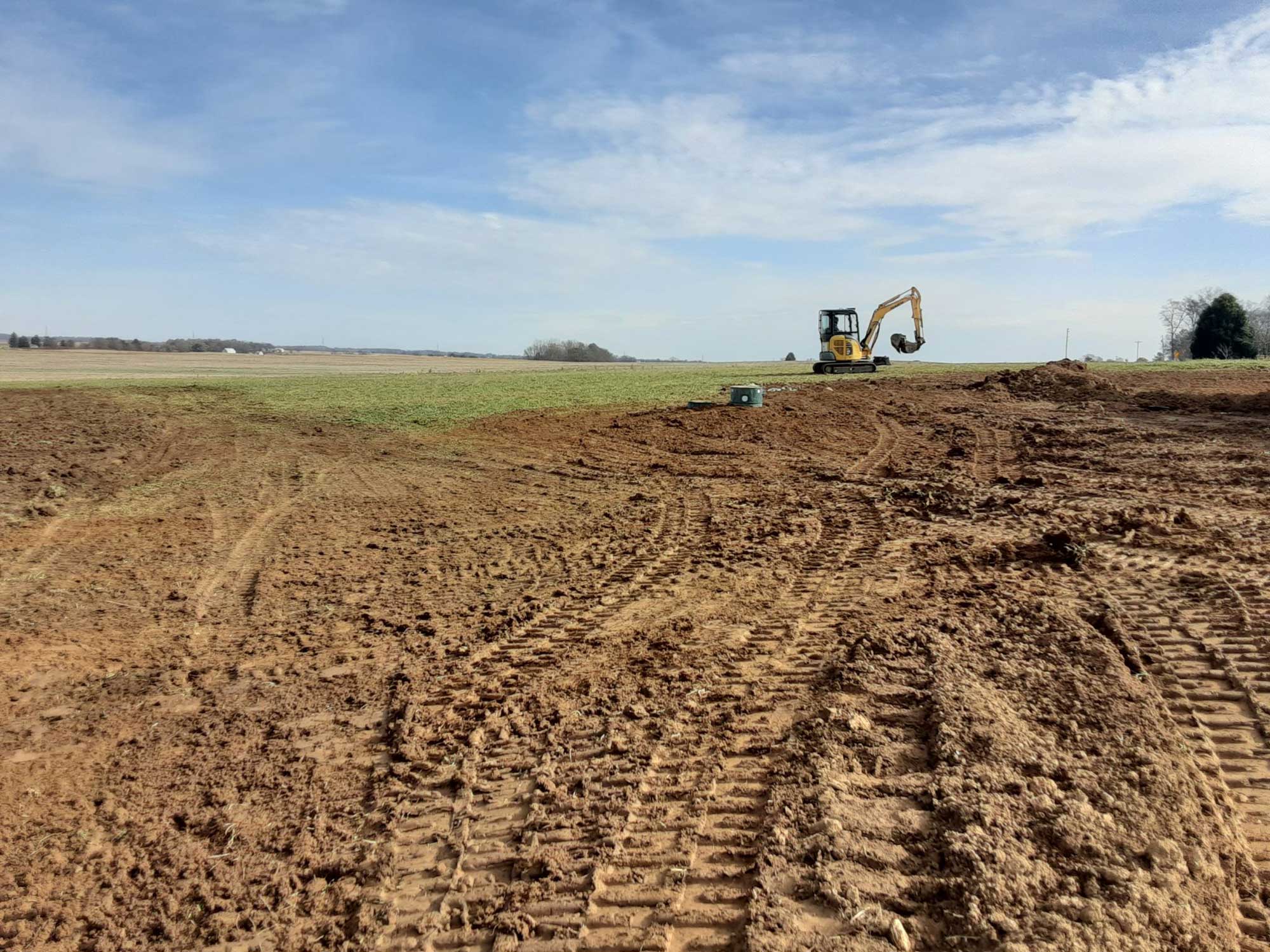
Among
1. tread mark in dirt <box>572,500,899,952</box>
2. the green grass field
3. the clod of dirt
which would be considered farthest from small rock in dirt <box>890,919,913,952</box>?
the green grass field

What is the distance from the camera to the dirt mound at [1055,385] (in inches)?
839

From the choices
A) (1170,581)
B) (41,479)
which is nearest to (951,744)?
(1170,581)

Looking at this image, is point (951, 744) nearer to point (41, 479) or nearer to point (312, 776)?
point (312, 776)

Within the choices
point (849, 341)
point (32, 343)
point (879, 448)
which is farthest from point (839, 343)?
point (32, 343)

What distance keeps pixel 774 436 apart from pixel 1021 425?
5231 millimetres

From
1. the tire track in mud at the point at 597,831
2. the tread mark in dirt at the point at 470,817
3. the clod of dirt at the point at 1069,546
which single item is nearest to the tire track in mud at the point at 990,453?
the clod of dirt at the point at 1069,546

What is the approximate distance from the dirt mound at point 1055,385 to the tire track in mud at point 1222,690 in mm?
17011

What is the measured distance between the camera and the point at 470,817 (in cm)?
348

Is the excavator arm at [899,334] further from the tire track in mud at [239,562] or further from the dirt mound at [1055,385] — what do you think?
the tire track in mud at [239,562]

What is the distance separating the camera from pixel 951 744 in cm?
373

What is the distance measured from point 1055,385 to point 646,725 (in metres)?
22.9

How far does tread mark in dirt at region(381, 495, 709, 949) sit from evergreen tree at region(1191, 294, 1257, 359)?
59.8 m

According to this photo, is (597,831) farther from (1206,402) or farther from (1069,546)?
(1206,402)

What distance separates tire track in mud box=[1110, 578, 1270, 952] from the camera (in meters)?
3.18
